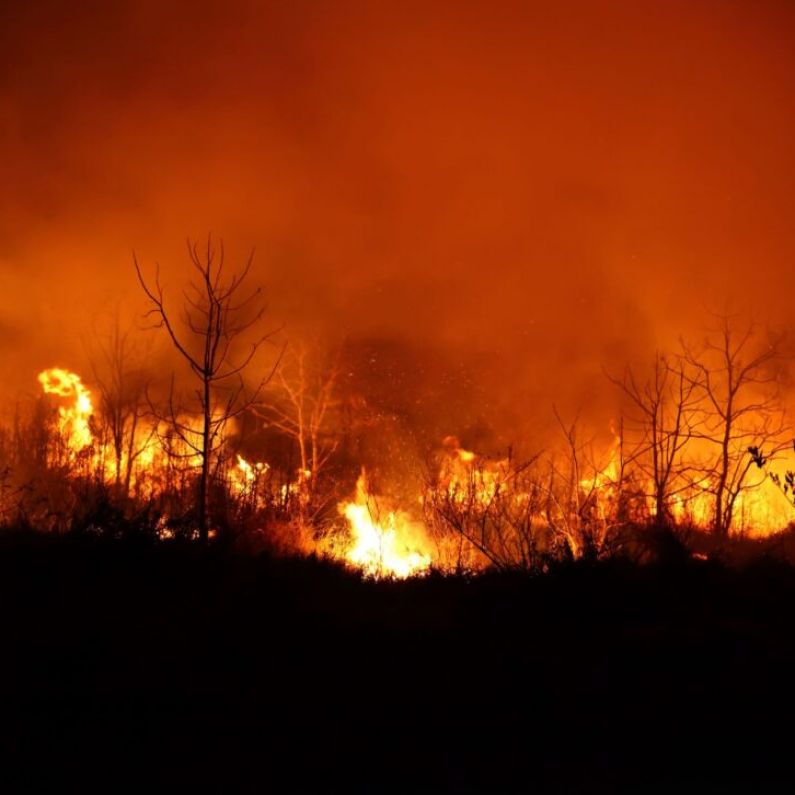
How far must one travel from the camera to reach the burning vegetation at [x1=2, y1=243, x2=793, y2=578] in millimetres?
8242

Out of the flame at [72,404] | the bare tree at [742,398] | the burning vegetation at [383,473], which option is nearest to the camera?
the burning vegetation at [383,473]

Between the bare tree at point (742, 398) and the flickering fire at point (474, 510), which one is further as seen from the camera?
the bare tree at point (742, 398)

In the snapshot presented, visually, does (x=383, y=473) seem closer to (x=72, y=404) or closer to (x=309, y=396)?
(x=309, y=396)

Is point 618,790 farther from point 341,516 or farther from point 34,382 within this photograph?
point 34,382

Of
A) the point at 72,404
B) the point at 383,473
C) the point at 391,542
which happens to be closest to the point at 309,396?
the point at 383,473

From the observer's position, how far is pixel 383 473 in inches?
763

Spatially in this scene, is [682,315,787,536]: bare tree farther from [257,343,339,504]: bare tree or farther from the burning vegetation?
[257,343,339,504]: bare tree

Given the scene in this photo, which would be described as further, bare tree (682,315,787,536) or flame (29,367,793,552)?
bare tree (682,315,787,536)

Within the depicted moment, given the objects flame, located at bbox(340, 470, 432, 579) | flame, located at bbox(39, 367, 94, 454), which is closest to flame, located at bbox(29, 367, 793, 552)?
flame, located at bbox(340, 470, 432, 579)

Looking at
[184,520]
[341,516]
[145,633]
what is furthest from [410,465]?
[145,633]

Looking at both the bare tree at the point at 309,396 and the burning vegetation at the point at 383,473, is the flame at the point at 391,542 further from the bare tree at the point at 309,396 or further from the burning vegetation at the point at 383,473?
the bare tree at the point at 309,396

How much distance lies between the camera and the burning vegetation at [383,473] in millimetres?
8242

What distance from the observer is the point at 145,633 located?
3.99 metres

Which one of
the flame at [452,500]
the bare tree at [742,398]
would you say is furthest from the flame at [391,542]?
the bare tree at [742,398]
